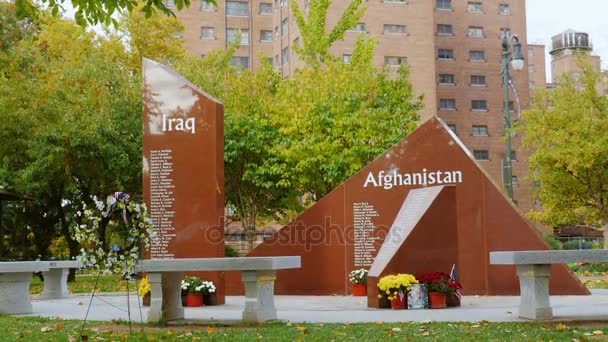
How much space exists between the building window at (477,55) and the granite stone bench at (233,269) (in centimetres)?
5589

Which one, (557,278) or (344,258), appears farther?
(344,258)

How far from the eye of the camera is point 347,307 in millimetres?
13336

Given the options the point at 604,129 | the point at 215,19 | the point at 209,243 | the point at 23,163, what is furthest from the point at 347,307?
the point at 215,19

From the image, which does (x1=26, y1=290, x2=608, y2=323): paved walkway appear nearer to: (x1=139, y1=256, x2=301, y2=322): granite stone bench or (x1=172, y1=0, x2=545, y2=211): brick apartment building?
(x1=139, y1=256, x2=301, y2=322): granite stone bench

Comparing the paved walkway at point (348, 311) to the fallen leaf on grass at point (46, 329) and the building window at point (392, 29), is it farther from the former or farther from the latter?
the building window at point (392, 29)

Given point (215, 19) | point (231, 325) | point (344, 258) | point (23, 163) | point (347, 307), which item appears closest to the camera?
point (231, 325)

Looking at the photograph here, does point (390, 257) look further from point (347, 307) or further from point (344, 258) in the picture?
point (344, 258)

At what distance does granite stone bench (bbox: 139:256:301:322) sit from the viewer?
10578mm

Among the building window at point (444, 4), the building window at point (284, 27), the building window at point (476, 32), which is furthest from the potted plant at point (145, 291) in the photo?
the building window at point (476, 32)

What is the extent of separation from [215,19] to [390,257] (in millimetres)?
53354

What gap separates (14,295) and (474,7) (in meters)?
56.3

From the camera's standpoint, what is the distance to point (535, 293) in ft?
34.3

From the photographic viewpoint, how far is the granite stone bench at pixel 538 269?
33.9ft

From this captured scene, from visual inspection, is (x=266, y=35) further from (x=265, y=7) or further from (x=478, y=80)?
(x=478, y=80)
